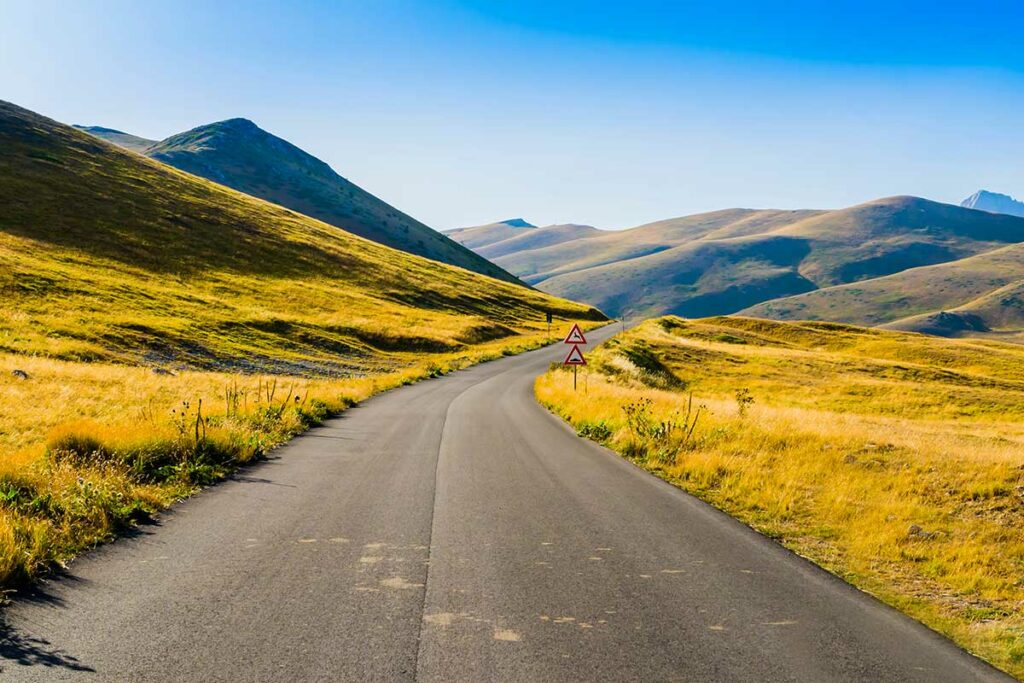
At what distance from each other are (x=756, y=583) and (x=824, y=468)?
6577mm

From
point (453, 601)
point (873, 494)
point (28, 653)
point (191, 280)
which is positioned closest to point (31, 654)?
point (28, 653)

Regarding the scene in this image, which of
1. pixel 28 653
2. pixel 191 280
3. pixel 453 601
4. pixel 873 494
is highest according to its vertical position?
pixel 191 280

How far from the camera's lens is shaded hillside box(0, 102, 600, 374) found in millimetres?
37906

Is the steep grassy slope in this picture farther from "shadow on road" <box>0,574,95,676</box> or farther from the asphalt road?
the asphalt road

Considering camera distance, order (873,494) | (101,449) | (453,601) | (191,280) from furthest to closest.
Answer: (191,280) → (873,494) → (101,449) → (453,601)

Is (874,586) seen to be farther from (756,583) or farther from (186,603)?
(186,603)

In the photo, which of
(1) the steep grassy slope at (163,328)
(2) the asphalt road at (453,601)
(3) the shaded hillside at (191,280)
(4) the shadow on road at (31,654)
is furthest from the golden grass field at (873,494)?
(3) the shaded hillside at (191,280)

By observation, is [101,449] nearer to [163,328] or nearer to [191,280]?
[163,328]

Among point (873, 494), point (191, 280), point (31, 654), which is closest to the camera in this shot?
point (31, 654)

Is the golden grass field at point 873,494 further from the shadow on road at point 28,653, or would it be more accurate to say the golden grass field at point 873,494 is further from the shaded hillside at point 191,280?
the shaded hillside at point 191,280

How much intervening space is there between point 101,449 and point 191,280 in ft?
184

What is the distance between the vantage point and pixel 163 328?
4000cm

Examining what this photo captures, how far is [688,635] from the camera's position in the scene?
516cm

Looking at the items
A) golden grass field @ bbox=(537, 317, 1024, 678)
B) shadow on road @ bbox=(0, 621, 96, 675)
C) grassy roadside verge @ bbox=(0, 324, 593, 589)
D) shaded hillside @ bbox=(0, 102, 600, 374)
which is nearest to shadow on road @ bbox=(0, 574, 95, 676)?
shadow on road @ bbox=(0, 621, 96, 675)
